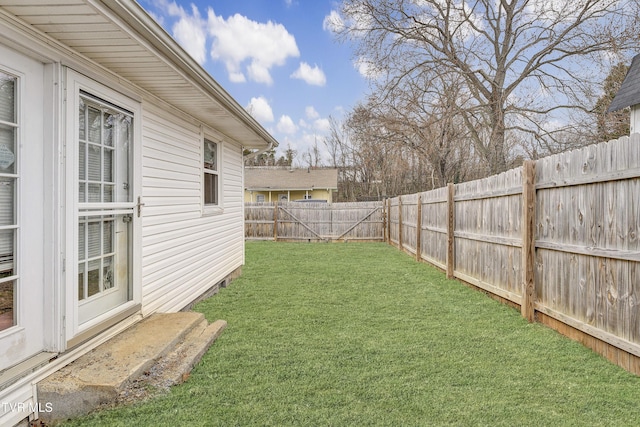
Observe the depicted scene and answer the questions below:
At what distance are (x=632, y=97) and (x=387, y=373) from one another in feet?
36.0

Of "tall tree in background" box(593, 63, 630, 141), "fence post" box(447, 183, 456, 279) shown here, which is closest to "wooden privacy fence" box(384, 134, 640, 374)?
"fence post" box(447, 183, 456, 279)

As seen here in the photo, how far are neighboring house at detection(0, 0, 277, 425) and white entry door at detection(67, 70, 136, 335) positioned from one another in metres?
0.01

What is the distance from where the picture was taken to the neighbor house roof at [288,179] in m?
24.3

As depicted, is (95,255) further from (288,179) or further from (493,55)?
(288,179)

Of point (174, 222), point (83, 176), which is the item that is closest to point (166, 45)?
point (83, 176)

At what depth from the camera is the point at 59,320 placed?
8.39ft

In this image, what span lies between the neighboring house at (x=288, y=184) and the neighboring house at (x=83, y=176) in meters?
19.6

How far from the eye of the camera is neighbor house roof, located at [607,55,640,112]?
390 inches

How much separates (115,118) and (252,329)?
243 cm

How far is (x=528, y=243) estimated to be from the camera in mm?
4395

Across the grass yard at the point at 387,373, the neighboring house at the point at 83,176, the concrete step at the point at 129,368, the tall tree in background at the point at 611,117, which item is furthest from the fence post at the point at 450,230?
the tall tree in background at the point at 611,117

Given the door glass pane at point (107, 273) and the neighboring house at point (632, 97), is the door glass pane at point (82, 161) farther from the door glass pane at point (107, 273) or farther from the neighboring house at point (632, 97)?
the neighboring house at point (632, 97)

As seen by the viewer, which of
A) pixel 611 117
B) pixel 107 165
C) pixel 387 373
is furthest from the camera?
pixel 611 117

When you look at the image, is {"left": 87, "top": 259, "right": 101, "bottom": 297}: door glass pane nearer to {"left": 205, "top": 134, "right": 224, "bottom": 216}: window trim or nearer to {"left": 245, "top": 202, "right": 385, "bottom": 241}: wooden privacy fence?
{"left": 205, "top": 134, "right": 224, "bottom": 216}: window trim
